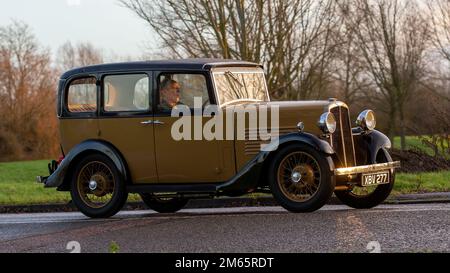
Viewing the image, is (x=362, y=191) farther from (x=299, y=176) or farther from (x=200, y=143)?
(x=200, y=143)

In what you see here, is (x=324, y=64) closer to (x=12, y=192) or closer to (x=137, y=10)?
(x=137, y=10)

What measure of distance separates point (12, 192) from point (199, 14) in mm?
7303

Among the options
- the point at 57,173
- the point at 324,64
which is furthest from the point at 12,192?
the point at 324,64

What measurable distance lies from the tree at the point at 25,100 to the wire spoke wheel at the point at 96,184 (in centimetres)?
4971

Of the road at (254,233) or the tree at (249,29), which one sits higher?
the tree at (249,29)

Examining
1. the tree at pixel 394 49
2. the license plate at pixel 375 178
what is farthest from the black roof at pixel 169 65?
the tree at pixel 394 49

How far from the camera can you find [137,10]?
2194 centimetres

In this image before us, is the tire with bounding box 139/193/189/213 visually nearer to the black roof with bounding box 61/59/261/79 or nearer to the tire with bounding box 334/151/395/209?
the black roof with bounding box 61/59/261/79

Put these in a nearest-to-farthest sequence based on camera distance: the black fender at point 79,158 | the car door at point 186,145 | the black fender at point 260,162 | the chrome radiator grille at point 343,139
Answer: the black fender at point 260,162 → the chrome radiator grille at point 343,139 → the car door at point 186,145 → the black fender at point 79,158

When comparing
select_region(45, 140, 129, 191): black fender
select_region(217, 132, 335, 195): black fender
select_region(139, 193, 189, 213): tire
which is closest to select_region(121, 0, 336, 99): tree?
select_region(139, 193, 189, 213): tire

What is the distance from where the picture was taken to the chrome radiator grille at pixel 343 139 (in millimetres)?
9406

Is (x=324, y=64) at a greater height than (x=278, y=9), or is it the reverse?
(x=278, y=9)

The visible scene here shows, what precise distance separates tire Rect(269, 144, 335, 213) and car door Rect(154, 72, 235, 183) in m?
0.72

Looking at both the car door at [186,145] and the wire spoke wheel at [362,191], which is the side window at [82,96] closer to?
the car door at [186,145]
